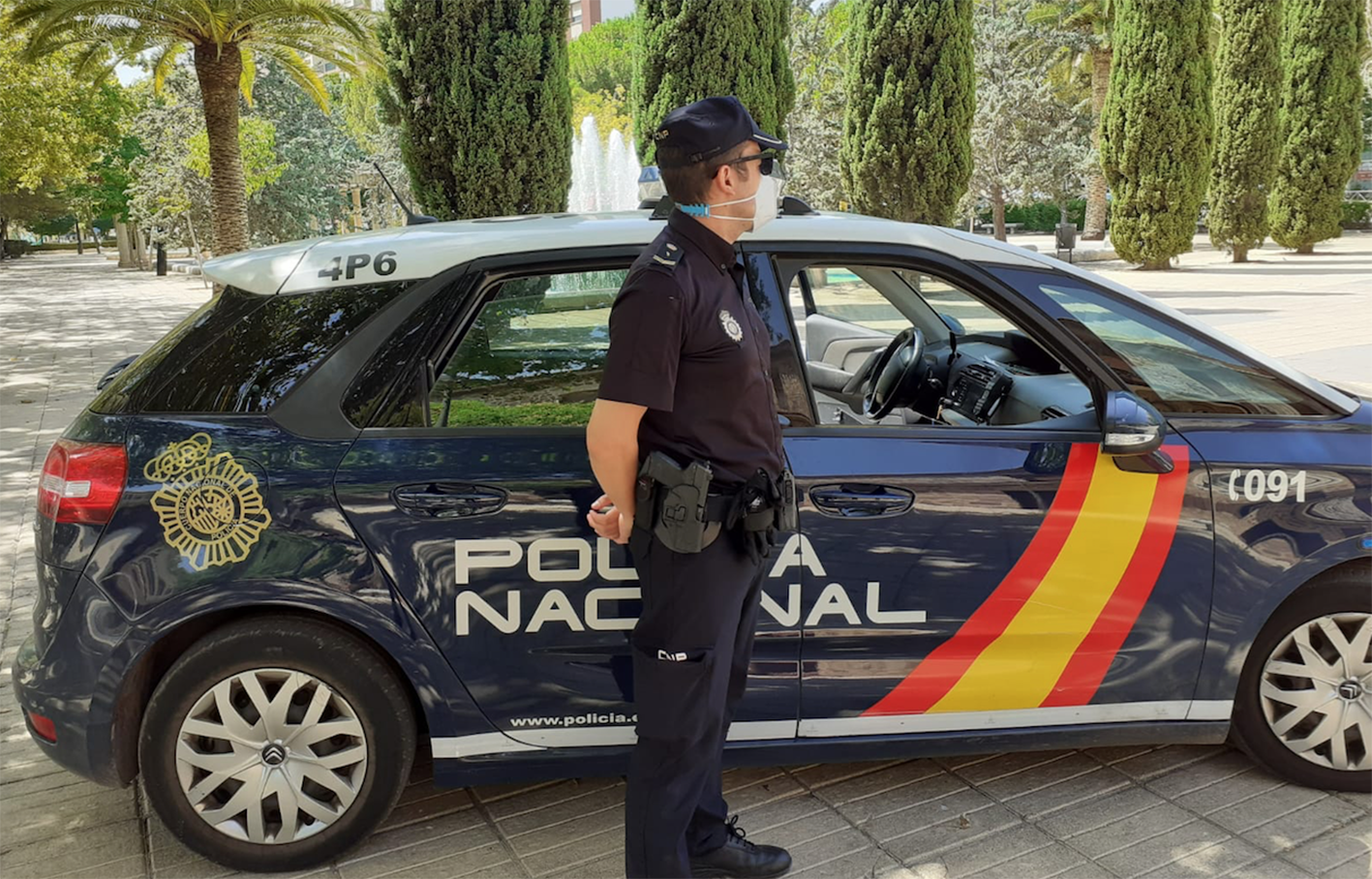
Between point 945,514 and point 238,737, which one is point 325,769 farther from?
point 945,514

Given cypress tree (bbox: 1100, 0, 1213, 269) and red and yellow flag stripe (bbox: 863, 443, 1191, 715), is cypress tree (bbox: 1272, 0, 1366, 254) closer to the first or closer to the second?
cypress tree (bbox: 1100, 0, 1213, 269)

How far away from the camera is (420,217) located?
3.70m

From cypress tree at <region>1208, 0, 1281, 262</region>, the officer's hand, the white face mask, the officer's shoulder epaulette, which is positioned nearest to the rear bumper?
the officer's hand

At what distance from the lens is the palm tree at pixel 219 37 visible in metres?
14.4

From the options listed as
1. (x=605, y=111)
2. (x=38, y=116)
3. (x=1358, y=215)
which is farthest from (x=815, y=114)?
→ (x=605, y=111)

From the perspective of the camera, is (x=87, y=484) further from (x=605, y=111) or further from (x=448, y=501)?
(x=605, y=111)

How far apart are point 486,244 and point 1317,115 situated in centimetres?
2685

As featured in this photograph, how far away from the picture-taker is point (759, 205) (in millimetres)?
2426

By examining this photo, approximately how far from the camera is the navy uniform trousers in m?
2.38

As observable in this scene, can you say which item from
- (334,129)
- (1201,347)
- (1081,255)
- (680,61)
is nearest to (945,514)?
(1201,347)

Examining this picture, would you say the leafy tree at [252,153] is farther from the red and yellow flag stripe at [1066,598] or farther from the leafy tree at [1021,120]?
the red and yellow flag stripe at [1066,598]

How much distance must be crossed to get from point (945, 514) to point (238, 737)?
1.83 m

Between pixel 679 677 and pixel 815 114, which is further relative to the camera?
pixel 815 114

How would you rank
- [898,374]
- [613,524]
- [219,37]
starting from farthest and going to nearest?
[219,37], [898,374], [613,524]
